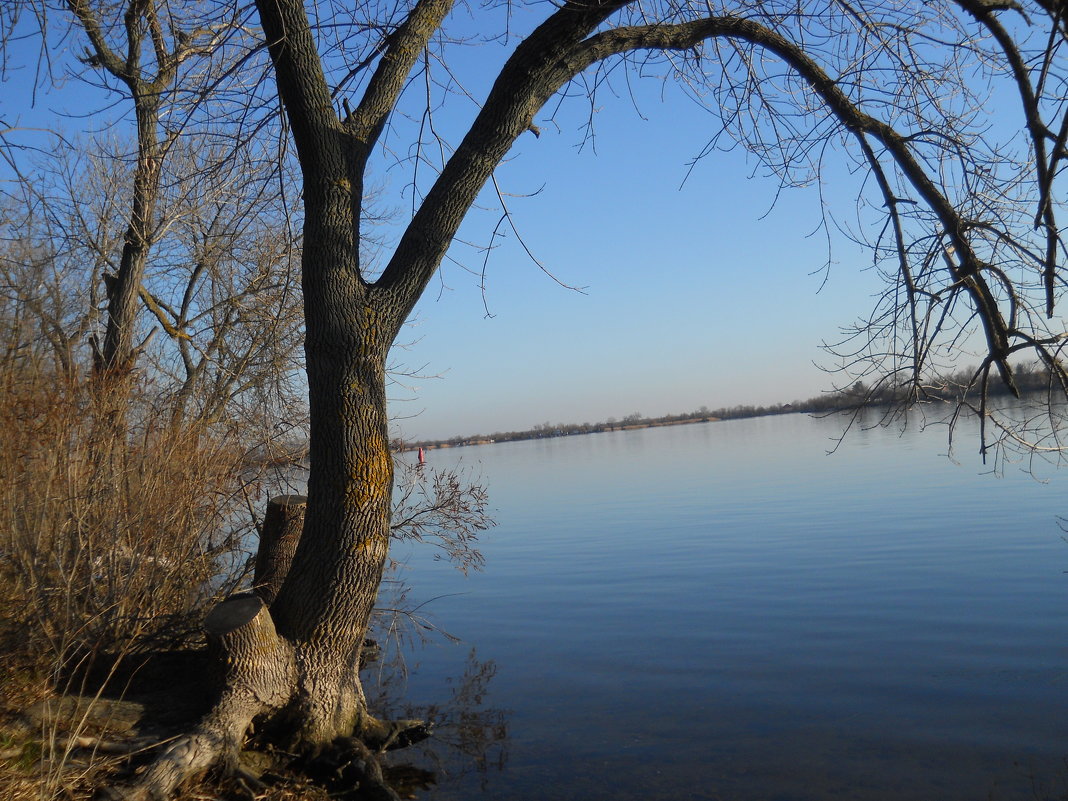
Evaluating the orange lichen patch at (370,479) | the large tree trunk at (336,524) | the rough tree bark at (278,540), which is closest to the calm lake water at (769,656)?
the large tree trunk at (336,524)

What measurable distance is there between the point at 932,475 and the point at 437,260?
66.9 ft

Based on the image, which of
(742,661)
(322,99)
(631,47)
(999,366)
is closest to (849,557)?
(742,661)

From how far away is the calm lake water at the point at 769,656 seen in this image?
246 inches

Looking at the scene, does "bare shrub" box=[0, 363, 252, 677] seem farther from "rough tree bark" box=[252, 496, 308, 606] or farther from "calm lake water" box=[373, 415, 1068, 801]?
"calm lake water" box=[373, 415, 1068, 801]

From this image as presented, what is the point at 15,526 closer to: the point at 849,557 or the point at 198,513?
the point at 198,513

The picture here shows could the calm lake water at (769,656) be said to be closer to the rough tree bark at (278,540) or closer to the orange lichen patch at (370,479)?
the rough tree bark at (278,540)

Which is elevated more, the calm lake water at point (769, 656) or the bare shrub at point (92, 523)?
the bare shrub at point (92, 523)

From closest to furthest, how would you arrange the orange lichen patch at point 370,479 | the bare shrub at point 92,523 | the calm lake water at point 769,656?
the orange lichen patch at point 370,479 < the bare shrub at point 92,523 < the calm lake water at point 769,656

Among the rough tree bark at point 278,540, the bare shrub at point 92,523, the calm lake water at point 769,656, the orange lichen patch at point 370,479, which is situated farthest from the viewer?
the rough tree bark at point 278,540

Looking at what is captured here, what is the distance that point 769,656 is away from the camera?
896 cm

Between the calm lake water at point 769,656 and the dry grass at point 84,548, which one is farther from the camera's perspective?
the calm lake water at point 769,656

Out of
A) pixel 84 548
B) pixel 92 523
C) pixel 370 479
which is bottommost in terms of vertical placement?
pixel 84 548

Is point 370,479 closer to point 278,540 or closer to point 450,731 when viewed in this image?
point 278,540

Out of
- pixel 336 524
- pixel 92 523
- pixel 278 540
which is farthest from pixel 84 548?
pixel 336 524
